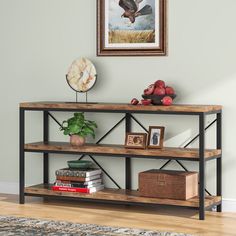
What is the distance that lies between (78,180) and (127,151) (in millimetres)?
532

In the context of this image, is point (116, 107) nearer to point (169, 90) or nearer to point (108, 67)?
point (169, 90)

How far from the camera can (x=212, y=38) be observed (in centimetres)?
614

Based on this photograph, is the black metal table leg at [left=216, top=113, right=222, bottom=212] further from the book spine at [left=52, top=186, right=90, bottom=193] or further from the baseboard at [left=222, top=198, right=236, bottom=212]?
the book spine at [left=52, top=186, right=90, bottom=193]

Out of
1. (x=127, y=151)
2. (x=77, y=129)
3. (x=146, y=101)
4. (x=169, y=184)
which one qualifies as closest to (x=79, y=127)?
(x=77, y=129)

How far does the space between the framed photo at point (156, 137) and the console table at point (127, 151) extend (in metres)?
0.08

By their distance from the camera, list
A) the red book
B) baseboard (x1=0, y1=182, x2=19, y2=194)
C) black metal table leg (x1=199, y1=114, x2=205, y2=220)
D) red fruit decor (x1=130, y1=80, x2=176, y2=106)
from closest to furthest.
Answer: black metal table leg (x1=199, y1=114, x2=205, y2=220) < red fruit decor (x1=130, y1=80, x2=176, y2=106) < the red book < baseboard (x1=0, y1=182, x2=19, y2=194)

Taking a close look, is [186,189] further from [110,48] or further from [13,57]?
[13,57]

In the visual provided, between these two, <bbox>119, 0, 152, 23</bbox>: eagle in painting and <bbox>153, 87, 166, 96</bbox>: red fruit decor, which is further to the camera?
<bbox>119, 0, 152, 23</bbox>: eagle in painting

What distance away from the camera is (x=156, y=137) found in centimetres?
614

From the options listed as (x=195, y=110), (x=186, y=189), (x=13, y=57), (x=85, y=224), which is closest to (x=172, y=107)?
(x=195, y=110)

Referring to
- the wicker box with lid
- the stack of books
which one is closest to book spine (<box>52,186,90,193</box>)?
the stack of books

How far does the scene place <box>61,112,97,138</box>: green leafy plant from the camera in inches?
249

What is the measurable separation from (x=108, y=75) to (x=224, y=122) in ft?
3.56

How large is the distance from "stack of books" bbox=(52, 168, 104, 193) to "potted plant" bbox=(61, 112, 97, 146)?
0.24m
